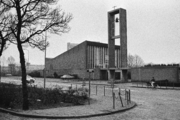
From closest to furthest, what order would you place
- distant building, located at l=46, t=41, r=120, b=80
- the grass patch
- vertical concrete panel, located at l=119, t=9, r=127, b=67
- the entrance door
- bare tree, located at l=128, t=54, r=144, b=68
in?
the grass patch, vertical concrete panel, located at l=119, t=9, r=127, b=67, the entrance door, distant building, located at l=46, t=41, r=120, b=80, bare tree, located at l=128, t=54, r=144, b=68

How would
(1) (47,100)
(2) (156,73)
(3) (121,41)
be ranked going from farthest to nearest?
(3) (121,41)
(2) (156,73)
(1) (47,100)

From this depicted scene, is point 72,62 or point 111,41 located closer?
point 111,41

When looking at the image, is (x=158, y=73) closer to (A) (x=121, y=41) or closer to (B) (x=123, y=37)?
(A) (x=121, y=41)

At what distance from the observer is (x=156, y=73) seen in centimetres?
3806

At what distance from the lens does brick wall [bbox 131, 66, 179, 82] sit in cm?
3524

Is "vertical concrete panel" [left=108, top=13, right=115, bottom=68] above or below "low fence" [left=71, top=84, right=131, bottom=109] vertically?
above

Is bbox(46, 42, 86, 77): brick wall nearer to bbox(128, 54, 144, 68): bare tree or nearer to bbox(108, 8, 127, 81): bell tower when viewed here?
bbox(108, 8, 127, 81): bell tower

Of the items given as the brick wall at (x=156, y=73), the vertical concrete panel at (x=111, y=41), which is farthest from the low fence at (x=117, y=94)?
the vertical concrete panel at (x=111, y=41)

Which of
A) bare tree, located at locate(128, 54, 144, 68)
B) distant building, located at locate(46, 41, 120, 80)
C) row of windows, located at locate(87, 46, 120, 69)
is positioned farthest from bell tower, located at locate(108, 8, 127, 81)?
bare tree, located at locate(128, 54, 144, 68)

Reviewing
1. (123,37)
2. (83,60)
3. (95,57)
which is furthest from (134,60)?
(123,37)

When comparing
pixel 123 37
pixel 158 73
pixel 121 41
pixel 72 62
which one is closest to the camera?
pixel 158 73

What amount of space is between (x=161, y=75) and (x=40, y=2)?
3028 centimetres

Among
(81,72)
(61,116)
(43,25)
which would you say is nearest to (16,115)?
(61,116)

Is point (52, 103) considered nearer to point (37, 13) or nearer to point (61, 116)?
point (61, 116)
